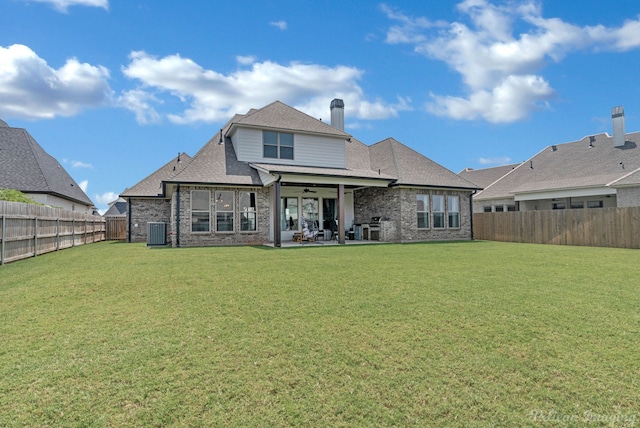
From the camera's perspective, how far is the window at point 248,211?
15.2m

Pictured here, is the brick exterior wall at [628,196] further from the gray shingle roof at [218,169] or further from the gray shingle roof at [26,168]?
the gray shingle roof at [26,168]

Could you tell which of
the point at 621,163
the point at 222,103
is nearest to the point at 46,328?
the point at 222,103

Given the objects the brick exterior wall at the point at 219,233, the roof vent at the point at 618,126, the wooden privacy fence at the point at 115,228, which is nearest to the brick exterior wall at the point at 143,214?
the wooden privacy fence at the point at 115,228

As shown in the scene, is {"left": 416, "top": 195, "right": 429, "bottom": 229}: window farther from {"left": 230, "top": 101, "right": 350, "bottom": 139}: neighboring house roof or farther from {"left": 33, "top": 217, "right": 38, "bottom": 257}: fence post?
{"left": 33, "top": 217, "right": 38, "bottom": 257}: fence post

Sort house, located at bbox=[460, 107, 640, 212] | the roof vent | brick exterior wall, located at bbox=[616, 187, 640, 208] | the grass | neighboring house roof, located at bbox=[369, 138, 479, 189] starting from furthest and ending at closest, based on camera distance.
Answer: the roof vent
house, located at bbox=[460, 107, 640, 212]
neighboring house roof, located at bbox=[369, 138, 479, 189]
brick exterior wall, located at bbox=[616, 187, 640, 208]
the grass

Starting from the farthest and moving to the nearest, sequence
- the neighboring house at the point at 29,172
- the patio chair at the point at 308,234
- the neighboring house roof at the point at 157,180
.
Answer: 1. the neighboring house at the point at 29,172
2. the neighboring house roof at the point at 157,180
3. the patio chair at the point at 308,234

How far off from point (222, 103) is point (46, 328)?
684 inches

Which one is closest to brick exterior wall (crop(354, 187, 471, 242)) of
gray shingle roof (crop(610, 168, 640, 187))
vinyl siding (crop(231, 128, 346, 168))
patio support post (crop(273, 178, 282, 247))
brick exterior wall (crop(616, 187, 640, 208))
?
vinyl siding (crop(231, 128, 346, 168))

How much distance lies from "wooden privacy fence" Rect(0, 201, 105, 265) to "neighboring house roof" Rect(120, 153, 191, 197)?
3188 millimetres

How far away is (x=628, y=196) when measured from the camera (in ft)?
54.8

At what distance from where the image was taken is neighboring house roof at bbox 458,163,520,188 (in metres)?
28.8

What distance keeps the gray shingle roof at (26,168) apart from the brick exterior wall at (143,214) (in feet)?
18.2

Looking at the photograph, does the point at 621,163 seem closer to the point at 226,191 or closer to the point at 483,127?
the point at 483,127

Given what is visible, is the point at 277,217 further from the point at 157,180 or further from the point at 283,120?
the point at 157,180
